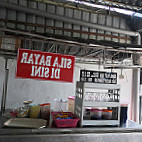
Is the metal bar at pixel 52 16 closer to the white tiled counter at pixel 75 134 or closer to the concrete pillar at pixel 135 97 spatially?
the white tiled counter at pixel 75 134

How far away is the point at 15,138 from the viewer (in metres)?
1.89

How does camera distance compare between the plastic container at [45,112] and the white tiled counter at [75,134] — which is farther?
the plastic container at [45,112]

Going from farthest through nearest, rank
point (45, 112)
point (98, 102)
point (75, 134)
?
1. point (45, 112)
2. point (98, 102)
3. point (75, 134)

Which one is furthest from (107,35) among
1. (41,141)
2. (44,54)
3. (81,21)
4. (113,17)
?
(41,141)

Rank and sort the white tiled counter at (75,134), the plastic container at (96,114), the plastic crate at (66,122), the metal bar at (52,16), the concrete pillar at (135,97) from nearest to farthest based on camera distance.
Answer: the white tiled counter at (75,134) < the plastic crate at (66,122) < the plastic container at (96,114) < the metal bar at (52,16) < the concrete pillar at (135,97)

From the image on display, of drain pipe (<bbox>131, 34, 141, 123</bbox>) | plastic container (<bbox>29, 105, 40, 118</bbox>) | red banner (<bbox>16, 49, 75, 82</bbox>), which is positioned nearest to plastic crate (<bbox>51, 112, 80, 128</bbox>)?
plastic container (<bbox>29, 105, 40, 118</bbox>)

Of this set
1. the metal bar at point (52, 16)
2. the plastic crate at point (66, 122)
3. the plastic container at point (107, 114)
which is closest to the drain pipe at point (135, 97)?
the metal bar at point (52, 16)

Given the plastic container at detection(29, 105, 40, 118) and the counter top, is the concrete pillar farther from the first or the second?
the plastic container at detection(29, 105, 40, 118)

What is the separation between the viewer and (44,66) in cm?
234

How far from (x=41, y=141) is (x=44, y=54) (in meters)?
1.36

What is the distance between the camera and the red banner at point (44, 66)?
2260 mm

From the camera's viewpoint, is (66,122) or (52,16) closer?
(66,122)

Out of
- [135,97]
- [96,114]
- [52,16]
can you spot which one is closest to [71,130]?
[96,114]

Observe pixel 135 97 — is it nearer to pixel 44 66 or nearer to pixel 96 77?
pixel 96 77
